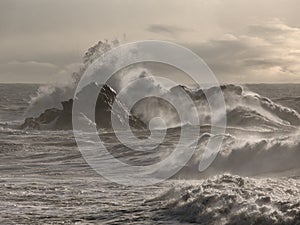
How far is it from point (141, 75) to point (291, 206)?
1061 inches

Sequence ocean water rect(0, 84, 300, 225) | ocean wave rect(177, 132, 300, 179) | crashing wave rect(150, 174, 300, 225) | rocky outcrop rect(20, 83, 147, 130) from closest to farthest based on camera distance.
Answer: crashing wave rect(150, 174, 300, 225) < ocean water rect(0, 84, 300, 225) < ocean wave rect(177, 132, 300, 179) < rocky outcrop rect(20, 83, 147, 130)

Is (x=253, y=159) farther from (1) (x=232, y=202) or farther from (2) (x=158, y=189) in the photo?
(1) (x=232, y=202)

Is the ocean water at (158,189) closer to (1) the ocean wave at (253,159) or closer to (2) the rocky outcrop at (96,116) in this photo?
(1) the ocean wave at (253,159)

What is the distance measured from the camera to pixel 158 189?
11.5 meters

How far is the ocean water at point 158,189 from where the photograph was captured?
27.7ft

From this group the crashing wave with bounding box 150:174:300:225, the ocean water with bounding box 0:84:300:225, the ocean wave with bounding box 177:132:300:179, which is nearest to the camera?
the crashing wave with bounding box 150:174:300:225

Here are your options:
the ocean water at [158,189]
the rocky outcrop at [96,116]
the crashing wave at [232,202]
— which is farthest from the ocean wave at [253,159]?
the rocky outcrop at [96,116]

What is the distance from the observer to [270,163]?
14.6 m

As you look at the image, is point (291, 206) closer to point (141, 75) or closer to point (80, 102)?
point (80, 102)

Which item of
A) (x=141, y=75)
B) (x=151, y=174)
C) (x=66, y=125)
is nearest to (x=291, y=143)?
(x=151, y=174)

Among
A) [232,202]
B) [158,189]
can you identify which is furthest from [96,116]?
[232,202]

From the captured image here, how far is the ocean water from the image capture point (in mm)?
8453

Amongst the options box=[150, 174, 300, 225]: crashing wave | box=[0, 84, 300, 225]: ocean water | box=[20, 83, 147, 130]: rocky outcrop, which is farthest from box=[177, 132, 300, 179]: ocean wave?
box=[20, 83, 147, 130]: rocky outcrop

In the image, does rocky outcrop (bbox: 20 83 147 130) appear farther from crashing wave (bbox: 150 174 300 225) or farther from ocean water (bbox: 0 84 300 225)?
Result: crashing wave (bbox: 150 174 300 225)
